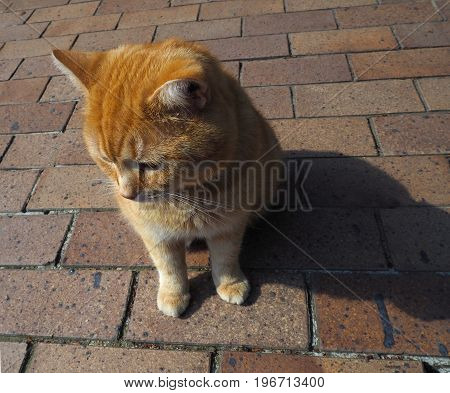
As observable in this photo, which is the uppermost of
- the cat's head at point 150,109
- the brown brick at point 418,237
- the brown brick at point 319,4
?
the cat's head at point 150,109

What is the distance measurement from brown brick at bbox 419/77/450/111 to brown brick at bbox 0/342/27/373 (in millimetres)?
2249

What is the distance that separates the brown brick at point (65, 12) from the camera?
313cm

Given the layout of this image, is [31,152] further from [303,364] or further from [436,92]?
[436,92]

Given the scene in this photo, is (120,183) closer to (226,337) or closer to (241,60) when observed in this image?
(226,337)

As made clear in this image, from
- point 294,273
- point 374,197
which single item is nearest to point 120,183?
point 294,273

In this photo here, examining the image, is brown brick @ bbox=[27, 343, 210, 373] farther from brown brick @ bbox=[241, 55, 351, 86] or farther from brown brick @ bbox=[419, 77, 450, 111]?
brown brick @ bbox=[419, 77, 450, 111]

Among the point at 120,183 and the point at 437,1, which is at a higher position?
the point at 120,183

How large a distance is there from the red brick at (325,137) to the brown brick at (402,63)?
46cm

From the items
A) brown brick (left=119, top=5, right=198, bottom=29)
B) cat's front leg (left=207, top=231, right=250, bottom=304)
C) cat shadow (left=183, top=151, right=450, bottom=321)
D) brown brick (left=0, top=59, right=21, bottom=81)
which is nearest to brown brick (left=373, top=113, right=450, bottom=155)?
cat shadow (left=183, top=151, right=450, bottom=321)

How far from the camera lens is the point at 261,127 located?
4.55 feet

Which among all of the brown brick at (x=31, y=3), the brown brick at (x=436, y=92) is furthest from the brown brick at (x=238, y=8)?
the brown brick at (x=31, y=3)

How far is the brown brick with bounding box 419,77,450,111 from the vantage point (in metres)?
2.01

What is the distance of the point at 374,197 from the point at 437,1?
1958 mm

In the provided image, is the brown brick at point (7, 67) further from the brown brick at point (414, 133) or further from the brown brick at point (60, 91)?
the brown brick at point (414, 133)
